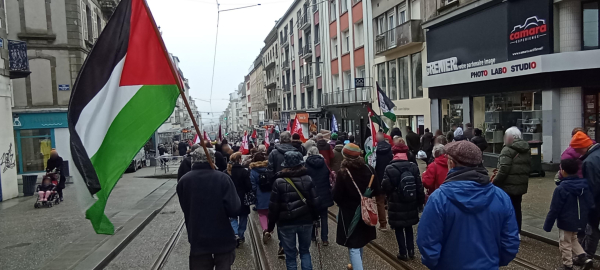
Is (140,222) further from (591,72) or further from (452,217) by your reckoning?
(591,72)

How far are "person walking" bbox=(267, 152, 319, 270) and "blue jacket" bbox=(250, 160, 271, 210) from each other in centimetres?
200

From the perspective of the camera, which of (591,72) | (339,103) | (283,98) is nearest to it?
(591,72)

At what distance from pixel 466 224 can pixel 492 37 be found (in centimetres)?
1444

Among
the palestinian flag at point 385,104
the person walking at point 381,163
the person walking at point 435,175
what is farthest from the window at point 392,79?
the person walking at point 435,175

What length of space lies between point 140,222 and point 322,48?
30133 millimetres

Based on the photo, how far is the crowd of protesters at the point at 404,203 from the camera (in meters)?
3.05

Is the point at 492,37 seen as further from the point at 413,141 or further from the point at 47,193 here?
the point at 47,193

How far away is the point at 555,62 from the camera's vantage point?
13109mm

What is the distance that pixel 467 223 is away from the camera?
3025 millimetres

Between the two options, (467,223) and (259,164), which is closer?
(467,223)

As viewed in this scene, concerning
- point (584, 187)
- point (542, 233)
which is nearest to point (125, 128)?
point (584, 187)

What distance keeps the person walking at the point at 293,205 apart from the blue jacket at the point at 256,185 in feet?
6.56

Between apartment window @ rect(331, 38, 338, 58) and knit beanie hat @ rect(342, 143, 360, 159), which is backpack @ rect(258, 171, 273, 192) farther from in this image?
apartment window @ rect(331, 38, 338, 58)

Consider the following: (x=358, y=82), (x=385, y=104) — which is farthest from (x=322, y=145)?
(x=358, y=82)
